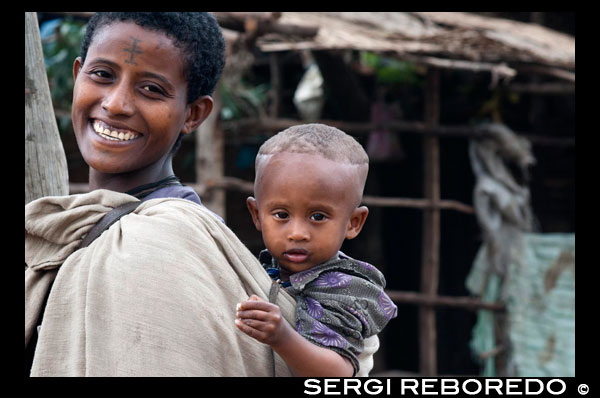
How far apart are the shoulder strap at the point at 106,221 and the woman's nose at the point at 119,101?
0.74ft

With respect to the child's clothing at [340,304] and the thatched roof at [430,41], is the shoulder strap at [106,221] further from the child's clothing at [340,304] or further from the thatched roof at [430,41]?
the thatched roof at [430,41]

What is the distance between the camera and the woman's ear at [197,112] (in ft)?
6.39

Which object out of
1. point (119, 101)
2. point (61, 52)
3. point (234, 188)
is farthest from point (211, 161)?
point (119, 101)

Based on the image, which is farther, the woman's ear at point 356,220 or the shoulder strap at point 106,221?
the woman's ear at point 356,220

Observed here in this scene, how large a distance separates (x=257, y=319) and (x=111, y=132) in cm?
60

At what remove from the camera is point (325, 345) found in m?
1.72

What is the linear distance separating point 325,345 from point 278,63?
574 cm

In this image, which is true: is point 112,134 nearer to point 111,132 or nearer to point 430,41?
point 111,132

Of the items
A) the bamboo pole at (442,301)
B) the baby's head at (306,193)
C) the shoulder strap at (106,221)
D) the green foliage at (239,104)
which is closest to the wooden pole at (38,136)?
the shoulder strap at (106,221)

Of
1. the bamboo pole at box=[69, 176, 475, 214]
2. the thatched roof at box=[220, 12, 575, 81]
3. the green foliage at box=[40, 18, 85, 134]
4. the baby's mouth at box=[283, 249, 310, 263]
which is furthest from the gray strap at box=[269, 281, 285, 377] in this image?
the green foliage at box=[40, 18, 85, 134]

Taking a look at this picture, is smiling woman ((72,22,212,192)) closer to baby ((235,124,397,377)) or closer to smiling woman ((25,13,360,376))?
smiling woman ((25,13,360,376))

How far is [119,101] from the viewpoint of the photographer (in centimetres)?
175
